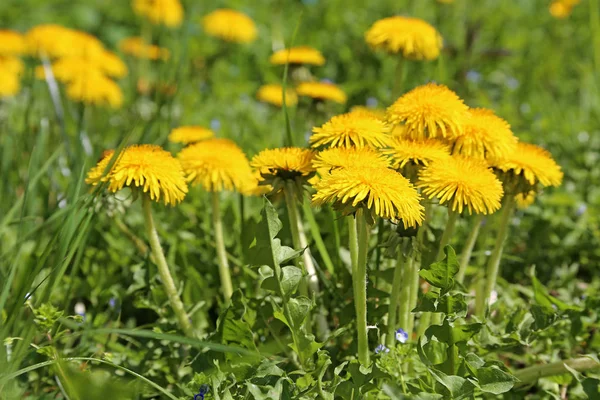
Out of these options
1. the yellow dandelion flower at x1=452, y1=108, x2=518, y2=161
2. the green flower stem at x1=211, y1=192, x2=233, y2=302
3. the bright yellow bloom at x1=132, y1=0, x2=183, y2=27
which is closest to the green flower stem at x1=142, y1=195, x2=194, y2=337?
the green flower stem at x1=211, y1=192, x2=233, y2=302

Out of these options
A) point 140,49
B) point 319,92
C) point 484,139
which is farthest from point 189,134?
point 140,49

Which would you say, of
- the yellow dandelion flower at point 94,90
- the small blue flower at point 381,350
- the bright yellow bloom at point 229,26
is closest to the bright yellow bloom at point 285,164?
the small blue flower at point 381,350

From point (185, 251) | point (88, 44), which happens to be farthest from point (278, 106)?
point (185, 251)

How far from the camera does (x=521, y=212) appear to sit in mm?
2680

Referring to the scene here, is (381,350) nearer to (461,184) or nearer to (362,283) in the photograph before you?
(362,283)

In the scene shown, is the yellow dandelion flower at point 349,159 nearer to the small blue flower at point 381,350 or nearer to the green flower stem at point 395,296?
the green flower stem at point 395,296

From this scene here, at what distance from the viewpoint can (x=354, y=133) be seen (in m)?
1.61

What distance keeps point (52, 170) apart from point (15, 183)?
141 millimetres

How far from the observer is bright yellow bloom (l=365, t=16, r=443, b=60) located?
2.38 meters

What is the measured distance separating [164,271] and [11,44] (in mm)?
2620

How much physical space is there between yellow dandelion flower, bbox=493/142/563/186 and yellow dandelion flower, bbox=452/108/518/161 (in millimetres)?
39

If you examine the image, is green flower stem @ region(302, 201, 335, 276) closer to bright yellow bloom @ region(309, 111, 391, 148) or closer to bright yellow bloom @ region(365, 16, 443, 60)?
bright yellow bloom @ region(309, 111, 391, 148)

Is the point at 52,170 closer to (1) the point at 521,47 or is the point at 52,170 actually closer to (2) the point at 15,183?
(2) the point at 15,183

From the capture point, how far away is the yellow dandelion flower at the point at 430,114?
1.58m
